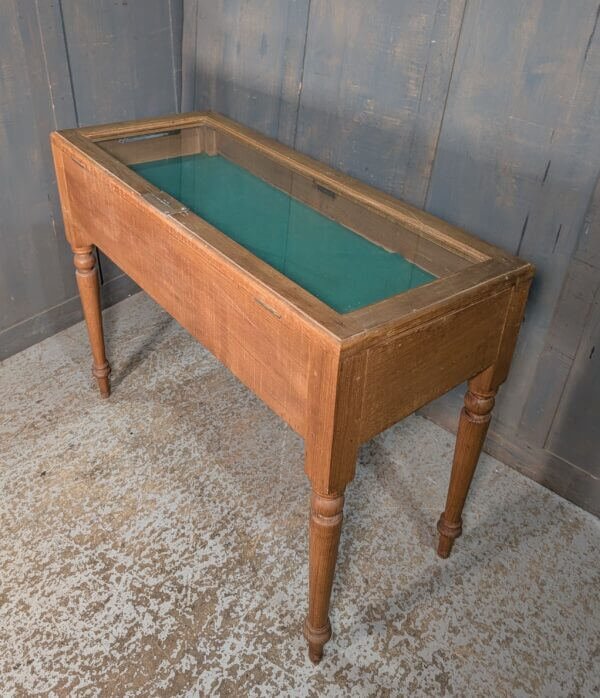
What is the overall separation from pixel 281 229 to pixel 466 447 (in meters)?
0.67

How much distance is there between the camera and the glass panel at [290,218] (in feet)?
4.54

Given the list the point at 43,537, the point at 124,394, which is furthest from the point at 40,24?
the point at 43,537

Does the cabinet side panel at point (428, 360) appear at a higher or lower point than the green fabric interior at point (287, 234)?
lower

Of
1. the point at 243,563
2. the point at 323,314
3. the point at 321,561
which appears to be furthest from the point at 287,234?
the point at 243,563

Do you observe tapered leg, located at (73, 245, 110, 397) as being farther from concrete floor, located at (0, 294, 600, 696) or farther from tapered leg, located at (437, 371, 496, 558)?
tapered leg, located at (437, 371, 496, 558)

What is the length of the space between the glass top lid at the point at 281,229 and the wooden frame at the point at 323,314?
0.04 m

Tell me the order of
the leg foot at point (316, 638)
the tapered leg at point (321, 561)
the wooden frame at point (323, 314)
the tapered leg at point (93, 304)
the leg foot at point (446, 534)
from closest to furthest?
the wooden frame at point (323, 314)
the tapered leg at point (321, 561)
the leg foot at point (316, 638)
the leg foot at point (446, 534)
the tapered leg at point (93, 304)

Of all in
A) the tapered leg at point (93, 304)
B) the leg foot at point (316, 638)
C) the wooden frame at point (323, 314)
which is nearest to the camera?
the wooden frame at point (323, 314)

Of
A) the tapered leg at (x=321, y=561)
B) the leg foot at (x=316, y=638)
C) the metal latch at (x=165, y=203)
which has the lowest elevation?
the leg foot at (x=316, y=638)

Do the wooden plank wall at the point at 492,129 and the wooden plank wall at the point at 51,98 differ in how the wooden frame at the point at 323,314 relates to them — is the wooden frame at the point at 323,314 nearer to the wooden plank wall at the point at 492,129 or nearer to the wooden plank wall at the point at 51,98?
the wooden plank wall at the point at 492,129

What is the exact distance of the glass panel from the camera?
138 cm

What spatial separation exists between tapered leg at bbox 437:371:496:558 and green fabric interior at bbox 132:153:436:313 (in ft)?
1.05

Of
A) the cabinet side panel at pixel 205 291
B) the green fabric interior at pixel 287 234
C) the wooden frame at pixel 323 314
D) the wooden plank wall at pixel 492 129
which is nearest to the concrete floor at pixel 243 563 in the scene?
the wooden frame at pixel 323 314

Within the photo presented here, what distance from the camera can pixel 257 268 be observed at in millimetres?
1315
